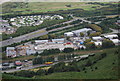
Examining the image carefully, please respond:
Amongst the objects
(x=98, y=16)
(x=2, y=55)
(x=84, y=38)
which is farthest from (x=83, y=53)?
(x=98, y=16)

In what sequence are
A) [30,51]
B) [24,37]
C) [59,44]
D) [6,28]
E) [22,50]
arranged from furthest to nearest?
1. [6,28]
2. [24,37]
3. [59,44]
4. [22,50]
5. [30,51]

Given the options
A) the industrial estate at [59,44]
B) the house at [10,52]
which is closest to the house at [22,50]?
the industrial estate at [59,44]

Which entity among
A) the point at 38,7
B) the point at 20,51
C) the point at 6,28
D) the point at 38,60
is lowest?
the point at 20,51

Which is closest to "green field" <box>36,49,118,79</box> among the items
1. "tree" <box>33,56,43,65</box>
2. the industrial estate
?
the industrial estate

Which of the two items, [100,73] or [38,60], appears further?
[38,60]

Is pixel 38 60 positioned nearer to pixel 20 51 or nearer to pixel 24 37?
pixel 20 51

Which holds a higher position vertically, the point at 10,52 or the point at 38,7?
the point at 38,7

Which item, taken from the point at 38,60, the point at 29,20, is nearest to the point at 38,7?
the point at 29,20

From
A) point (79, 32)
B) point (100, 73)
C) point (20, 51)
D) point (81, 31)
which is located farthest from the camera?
point (81, 31)

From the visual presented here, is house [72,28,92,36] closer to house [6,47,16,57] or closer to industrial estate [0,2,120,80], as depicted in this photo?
industrial estate [0,2,120,80]

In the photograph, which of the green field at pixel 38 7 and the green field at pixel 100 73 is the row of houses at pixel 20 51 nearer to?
the green field at pixel 100 73
